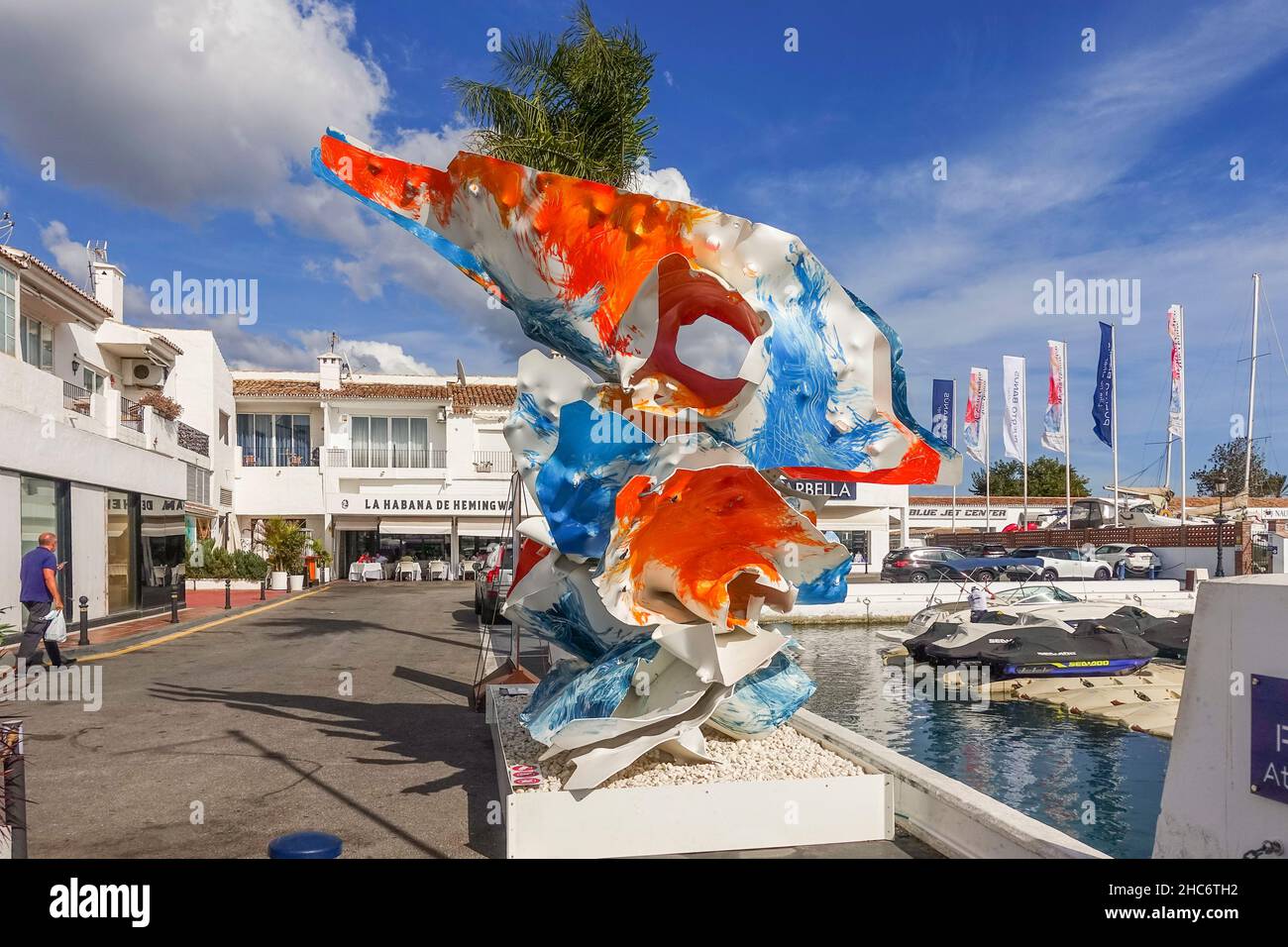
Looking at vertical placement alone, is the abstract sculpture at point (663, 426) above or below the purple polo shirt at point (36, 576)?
above

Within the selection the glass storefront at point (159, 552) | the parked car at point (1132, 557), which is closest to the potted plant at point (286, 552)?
the glass storefront at point (159, 552)

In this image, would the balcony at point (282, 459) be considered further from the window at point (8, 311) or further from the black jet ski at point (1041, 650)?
the black jet ski at point (1041, 650)

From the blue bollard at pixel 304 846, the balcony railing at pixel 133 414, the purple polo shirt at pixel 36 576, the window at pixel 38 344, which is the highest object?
the window at pixel 38 344

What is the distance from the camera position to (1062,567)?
3131 cm

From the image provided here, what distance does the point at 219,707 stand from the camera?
10.1m

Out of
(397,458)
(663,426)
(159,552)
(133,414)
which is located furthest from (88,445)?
(397,458)

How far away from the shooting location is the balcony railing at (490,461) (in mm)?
39450

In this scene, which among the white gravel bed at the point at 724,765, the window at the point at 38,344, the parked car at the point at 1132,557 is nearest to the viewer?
the white gravel bed at the point at 724,765

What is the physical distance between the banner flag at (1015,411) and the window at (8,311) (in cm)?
3300

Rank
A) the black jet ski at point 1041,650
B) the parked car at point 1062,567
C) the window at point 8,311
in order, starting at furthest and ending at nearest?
the parked car at point 1062,567 < the window at point 8,311 < the black jet ski at point 1041,650

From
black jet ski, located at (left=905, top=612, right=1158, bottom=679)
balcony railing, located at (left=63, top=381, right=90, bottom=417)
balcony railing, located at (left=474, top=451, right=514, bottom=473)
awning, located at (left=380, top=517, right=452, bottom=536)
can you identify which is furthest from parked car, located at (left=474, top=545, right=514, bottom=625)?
balcony railing, located at (left=474, top=451, right=514, bottom=473)

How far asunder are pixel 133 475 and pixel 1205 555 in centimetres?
3312

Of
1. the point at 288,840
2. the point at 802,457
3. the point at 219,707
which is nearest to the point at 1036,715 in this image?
the point at 802,457
